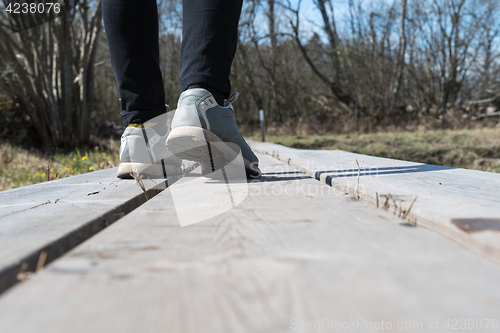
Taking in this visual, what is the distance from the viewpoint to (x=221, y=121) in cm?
132

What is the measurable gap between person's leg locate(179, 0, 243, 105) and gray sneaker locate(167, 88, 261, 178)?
5 cm

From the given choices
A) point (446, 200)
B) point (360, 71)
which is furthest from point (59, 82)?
point (360, 71)

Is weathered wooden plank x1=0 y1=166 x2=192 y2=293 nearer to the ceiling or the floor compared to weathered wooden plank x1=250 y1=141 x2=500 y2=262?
nearer to the floor

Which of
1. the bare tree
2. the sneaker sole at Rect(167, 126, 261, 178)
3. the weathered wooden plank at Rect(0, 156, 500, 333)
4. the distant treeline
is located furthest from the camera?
the distant treeline

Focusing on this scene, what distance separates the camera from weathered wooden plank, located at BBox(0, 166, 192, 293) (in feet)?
1.61

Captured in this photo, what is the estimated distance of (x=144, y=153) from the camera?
4.94 ft

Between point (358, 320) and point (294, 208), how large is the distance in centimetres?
47

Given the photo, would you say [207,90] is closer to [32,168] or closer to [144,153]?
[144,153]

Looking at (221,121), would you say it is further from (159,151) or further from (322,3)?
(322,3)

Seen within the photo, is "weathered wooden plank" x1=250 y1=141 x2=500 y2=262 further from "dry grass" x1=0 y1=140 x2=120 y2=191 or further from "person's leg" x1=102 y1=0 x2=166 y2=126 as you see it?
"dry grass" x1=0 y1=140 x2=120 y2=191

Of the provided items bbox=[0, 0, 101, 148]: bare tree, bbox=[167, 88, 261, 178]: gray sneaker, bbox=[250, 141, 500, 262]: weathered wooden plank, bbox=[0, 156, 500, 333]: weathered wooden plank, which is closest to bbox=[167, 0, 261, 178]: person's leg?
bbox=[167, 88, 261, 178]: gray sneaker

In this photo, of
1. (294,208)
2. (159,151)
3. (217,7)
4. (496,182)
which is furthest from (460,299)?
(159,151)

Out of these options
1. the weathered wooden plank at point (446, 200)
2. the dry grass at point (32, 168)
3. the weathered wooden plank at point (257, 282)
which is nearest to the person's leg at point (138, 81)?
the weathered wooden plank at point (446, 200)

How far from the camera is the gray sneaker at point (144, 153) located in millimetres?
1486
